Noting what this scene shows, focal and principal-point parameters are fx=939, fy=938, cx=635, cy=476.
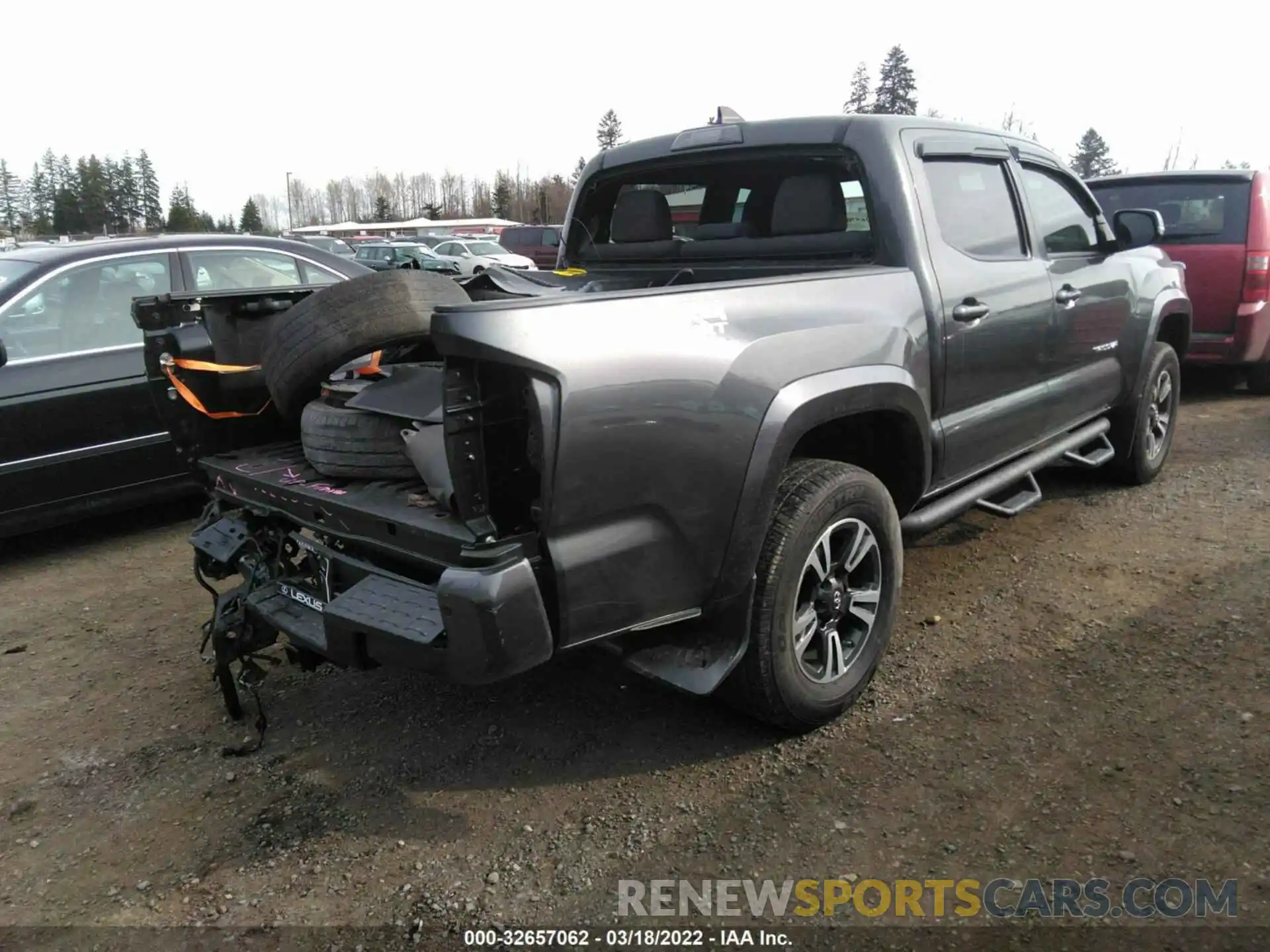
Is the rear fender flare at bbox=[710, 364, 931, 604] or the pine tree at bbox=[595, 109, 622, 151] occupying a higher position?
the pine tree at bbox=[595, 109, 622, 151]

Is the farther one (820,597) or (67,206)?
(67,206)

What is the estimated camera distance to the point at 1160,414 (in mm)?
5711

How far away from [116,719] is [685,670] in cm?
219

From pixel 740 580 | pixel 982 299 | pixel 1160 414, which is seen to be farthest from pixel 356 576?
pixel 1160 414

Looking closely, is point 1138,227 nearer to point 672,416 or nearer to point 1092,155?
point 672,416

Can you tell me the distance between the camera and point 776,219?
3918mm

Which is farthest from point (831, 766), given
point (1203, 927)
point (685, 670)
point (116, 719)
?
point (116, 719)

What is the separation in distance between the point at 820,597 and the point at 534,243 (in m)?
27.6

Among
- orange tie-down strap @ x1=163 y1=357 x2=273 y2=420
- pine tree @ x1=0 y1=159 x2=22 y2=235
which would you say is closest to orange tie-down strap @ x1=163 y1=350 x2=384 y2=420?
orange tie-down strap @ x1=163 y1=357 x2=273 y2=420

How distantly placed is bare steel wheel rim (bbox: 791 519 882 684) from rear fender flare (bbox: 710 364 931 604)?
280 millimetres

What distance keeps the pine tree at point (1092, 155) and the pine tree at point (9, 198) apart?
7395cm

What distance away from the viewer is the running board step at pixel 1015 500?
4062 millimetres

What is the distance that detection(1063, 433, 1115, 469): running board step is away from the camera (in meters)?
4.95

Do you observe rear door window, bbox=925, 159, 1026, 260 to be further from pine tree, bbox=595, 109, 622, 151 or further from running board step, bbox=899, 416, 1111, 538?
pine tree, bbox=595, 109, 622, 151
